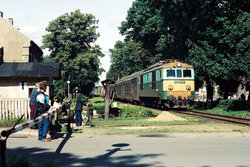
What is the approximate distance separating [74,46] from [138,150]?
53.3 meters

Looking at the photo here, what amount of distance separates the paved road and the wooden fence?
4.12m

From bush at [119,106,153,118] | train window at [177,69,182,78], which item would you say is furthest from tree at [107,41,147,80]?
bush at [119,106,153,118]

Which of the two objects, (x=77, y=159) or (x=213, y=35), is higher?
(x=213, y=35)

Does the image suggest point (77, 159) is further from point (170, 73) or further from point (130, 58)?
point (130, 58)

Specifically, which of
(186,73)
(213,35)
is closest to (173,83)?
(186,73)

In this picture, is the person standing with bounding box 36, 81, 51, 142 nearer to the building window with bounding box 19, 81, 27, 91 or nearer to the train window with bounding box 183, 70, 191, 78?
the building window with bounding box 19, 81, 27, 91

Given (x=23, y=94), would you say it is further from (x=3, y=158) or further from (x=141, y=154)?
(x=3, y=158)

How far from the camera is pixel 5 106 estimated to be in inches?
549

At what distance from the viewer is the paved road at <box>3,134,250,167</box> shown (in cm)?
679

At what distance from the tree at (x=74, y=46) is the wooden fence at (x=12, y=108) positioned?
43.3m

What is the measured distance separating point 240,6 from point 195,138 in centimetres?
1959

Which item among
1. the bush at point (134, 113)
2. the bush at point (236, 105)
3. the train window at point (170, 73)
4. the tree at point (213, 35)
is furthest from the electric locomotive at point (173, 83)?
the bush at point (134, 113)

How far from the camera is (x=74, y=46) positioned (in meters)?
59.8

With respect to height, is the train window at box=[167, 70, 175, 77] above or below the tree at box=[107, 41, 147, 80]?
below
